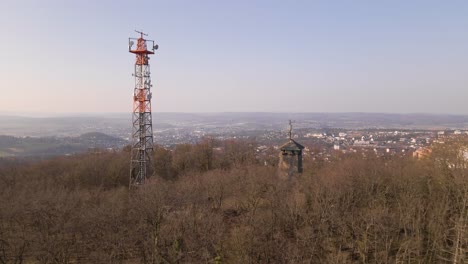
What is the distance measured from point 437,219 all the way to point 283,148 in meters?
9.87

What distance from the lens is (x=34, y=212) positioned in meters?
14.2

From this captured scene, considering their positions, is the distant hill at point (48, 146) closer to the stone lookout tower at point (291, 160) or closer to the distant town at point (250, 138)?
the distant town at point (250, 138)

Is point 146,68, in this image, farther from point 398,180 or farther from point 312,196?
point 398,180

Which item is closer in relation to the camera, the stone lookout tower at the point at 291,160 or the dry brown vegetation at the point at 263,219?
the dry brown vegetation at the point at 263,219

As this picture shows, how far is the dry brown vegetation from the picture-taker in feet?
44.4

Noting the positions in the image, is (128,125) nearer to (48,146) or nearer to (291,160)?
(48,146)

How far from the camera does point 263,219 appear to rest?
1659 centimetres

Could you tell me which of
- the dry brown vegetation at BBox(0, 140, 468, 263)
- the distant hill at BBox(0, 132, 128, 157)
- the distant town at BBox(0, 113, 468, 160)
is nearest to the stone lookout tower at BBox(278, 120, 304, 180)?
the dry brown vegetation at BBox(0, 140, 468, 263)

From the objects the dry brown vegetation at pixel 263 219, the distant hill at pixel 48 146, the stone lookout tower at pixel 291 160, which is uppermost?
the stone lookout tower at pixel 291 160

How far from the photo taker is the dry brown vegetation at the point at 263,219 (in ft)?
44.4

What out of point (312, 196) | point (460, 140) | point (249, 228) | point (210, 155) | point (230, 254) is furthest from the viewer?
point (210, 155)

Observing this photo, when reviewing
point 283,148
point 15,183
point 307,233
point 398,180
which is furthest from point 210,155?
point 307,233

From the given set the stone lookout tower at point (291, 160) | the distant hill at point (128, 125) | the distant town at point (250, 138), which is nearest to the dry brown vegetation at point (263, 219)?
the stone lookout tower at point (291, 160)

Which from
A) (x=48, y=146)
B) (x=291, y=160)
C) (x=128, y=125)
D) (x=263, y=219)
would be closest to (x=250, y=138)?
(x=48, y=146)
